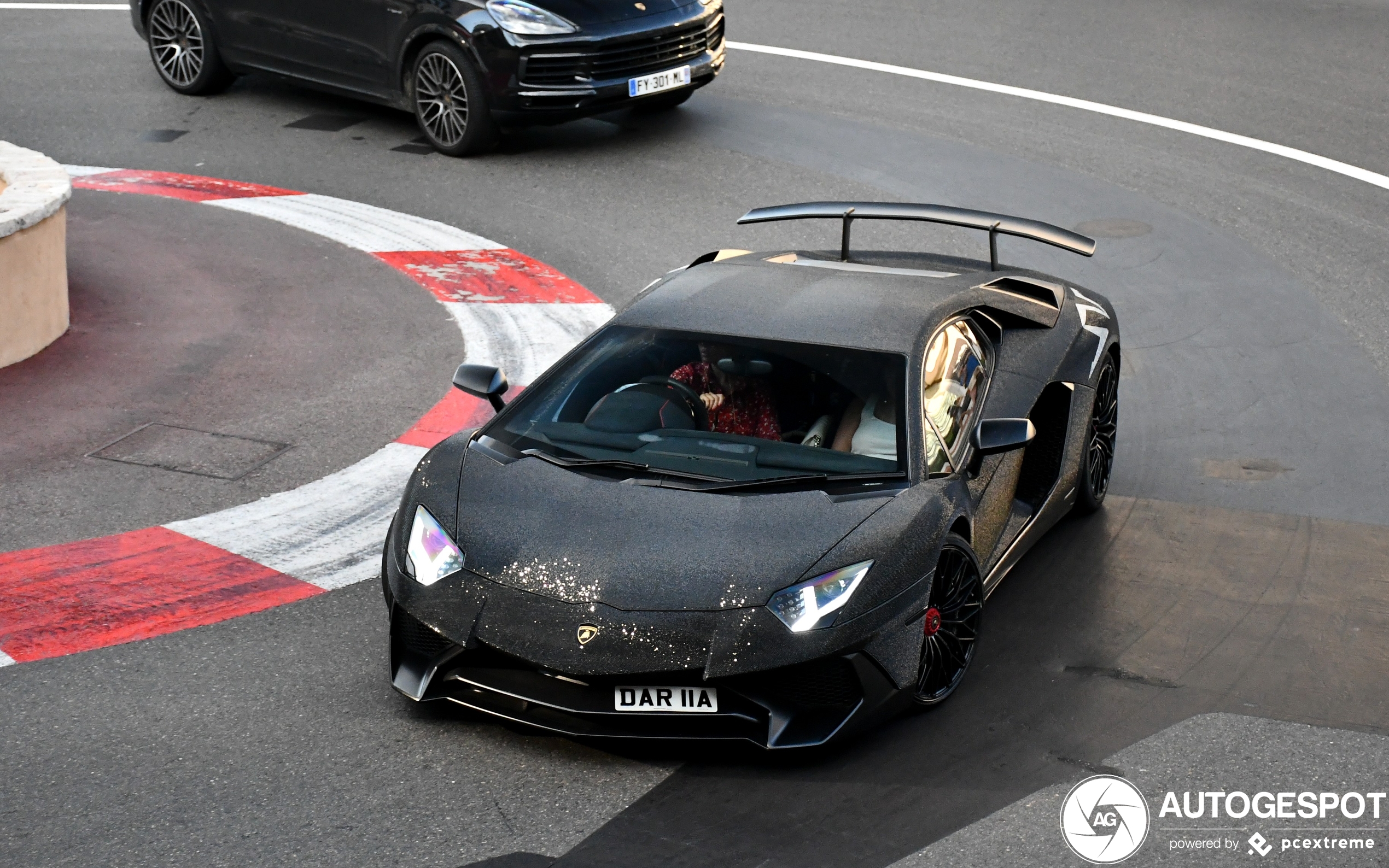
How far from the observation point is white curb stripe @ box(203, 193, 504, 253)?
1078 cm

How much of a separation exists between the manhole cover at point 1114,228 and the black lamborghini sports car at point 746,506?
14.6 ft

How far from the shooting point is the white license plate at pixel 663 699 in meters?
4.76

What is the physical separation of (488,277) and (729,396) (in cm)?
471

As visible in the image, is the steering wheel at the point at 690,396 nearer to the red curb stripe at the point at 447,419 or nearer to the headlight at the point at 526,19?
the red curb stripe at the point at 447,419

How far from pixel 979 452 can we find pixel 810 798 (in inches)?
64.7

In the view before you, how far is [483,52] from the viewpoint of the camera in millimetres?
11930

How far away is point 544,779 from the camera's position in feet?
16.1

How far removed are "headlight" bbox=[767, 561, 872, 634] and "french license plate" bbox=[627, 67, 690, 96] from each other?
25.9 ft

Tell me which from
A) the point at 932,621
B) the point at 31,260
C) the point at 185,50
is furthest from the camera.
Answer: the point at 185,50

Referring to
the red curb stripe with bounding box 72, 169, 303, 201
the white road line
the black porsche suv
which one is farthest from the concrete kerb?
the white road line

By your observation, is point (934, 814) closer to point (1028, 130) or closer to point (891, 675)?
point (891, 675)

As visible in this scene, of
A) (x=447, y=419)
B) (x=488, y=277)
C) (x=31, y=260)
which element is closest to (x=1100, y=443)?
(x=447, y=419)

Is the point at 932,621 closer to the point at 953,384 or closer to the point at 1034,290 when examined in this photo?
the point at 953,384

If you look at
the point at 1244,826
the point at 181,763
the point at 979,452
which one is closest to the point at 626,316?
the point at 979,452
